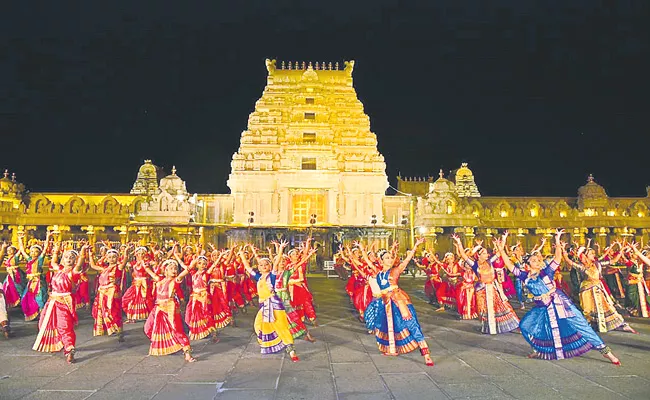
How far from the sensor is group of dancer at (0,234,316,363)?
24.6 feet

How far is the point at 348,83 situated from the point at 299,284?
1353 inches

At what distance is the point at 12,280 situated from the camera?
1138 cm

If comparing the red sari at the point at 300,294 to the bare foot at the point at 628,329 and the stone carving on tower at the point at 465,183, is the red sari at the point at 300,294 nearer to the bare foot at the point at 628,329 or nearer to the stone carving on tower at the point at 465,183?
the bare foot at the point at 628,329

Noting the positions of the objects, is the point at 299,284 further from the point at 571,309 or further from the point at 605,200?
the point at 605,200

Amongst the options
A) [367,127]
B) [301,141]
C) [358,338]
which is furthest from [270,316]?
[367,127]

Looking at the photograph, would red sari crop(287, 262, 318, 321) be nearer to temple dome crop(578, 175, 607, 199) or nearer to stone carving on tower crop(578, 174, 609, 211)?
stone carving on tower crop(578, 174, 609, 211)

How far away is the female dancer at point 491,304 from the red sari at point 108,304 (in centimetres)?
762

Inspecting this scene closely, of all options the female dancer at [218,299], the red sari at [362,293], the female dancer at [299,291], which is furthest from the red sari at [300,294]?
the female dancer at [218,299]

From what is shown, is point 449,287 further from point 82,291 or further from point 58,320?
point 82,291

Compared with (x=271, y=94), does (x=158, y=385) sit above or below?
below

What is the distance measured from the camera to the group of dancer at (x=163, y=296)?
7.48 m

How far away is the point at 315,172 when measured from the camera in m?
35.3

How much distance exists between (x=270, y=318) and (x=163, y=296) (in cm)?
196

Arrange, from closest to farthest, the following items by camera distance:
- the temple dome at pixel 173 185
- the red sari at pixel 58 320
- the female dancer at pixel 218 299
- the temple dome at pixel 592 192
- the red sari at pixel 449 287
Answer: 1. the red sari at pixel 58 320
2. the female dancer at pixel 218 299
3. the red sari at pixel 449 287
4. the temple dome at pixel 173 185
5. the temple dome at pixel 592 192
